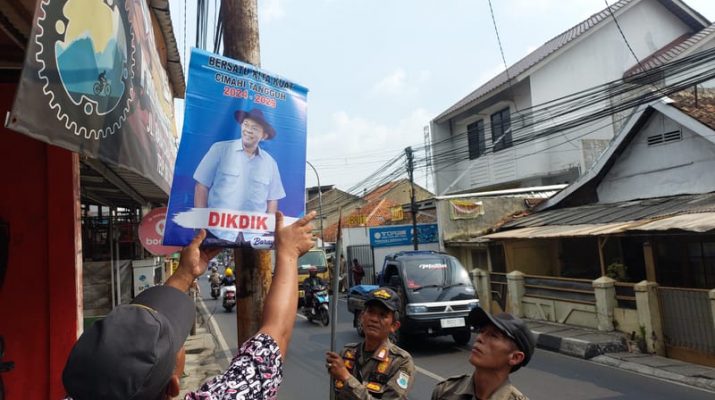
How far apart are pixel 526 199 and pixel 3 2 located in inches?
567

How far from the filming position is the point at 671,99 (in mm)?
11031

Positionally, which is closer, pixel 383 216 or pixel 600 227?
pixel 600 227

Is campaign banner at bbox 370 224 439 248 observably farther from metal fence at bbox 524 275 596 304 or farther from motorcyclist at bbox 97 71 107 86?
motorcyclist at bbox 97 71 107 86

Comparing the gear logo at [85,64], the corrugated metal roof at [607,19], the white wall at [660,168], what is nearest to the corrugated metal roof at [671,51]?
the corrugated metal roof at [607,19]

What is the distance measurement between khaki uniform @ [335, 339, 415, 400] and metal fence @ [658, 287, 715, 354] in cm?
659

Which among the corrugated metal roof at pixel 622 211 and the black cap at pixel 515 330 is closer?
the black cap at pixel 515 330

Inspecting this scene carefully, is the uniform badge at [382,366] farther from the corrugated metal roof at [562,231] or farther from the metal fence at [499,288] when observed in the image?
the metal fence at [499,288]

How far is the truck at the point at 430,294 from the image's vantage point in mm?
8984

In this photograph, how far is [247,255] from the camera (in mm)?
2490

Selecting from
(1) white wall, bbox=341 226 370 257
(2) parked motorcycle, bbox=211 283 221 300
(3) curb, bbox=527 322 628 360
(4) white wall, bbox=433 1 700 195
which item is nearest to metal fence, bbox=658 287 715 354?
(3) curb, bbox=527 322 628 360

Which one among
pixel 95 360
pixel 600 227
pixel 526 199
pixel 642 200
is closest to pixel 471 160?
pixel 526 199

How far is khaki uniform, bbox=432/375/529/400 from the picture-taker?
207 centimetres

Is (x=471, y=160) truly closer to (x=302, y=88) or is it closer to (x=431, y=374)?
(x=431, y=374)

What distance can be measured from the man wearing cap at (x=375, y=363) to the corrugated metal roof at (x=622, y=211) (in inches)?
298
